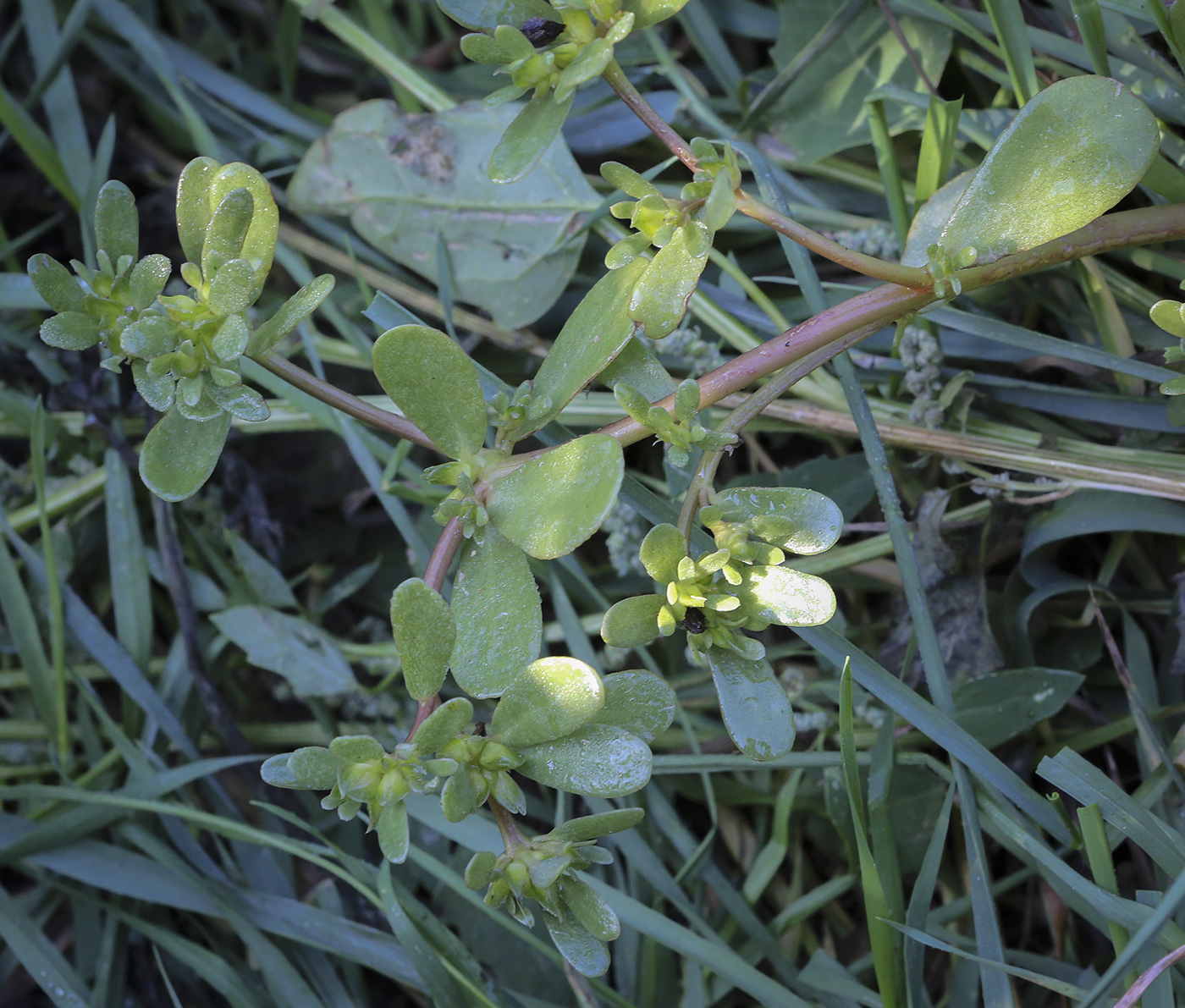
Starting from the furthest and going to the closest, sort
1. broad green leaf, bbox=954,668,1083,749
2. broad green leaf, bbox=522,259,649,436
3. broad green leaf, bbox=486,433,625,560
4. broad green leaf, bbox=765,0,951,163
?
broad green leaf, bbox=765,0,951,163 < broad green leaf, bbox=954,668,1083,749 < broad green leaf, bbox=522,259,649,436 < broad green leaf, bbox=486,433,625,560

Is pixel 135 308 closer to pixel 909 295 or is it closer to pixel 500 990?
pixel 909 295

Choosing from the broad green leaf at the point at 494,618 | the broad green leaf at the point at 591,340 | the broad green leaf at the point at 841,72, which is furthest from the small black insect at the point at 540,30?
the broad green leaf at the point at 841,72

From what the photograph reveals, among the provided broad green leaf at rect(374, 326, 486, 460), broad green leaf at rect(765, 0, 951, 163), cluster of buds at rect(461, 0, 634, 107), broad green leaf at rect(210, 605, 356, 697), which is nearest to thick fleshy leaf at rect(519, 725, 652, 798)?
broad green leaf at rect(374, 326, 486, 460)

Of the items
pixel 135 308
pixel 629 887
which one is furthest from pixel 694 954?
pixel 135 308

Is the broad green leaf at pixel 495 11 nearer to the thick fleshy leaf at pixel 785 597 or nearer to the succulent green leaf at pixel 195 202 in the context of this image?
the succulent green leaf at pixel 195 202

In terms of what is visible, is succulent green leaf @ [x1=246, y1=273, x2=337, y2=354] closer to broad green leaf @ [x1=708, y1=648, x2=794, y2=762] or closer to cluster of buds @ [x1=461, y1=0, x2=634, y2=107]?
cluster of buds @ [x1=461, y1=0, x2=634, y2=107]

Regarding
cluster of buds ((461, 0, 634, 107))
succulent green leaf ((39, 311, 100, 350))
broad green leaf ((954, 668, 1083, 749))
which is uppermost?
cluster of buds ((461, 0, 634, 107))

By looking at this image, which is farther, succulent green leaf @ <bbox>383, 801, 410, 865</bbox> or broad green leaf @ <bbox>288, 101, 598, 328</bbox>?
broad green leaf @ <bbox>288, 101, 598, 328</bbox>
